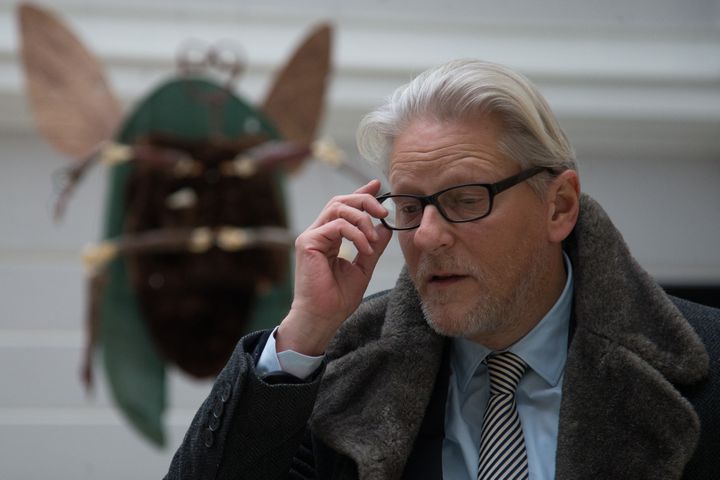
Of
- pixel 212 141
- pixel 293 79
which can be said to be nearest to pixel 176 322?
pixel 212 141

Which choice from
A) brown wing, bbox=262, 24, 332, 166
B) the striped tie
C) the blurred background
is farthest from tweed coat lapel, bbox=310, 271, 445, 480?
the blurred background

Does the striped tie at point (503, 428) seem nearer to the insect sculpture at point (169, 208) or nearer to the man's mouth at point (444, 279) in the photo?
the man's mouth at point (444, 279)

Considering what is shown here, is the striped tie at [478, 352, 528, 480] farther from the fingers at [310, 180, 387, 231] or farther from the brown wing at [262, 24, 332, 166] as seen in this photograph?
the brown wing at [262, 24, 332, 166]

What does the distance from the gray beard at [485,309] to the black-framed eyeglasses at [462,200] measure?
0.24 ft

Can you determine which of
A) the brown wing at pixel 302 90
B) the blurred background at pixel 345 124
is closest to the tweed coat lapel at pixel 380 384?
the brown wing at pixel 302 90

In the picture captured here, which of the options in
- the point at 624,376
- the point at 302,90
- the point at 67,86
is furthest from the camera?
the point at 302,90

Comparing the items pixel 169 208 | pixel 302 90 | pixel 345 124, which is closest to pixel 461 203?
pixel 169 208

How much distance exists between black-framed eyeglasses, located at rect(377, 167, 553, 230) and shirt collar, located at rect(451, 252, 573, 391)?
214 mm

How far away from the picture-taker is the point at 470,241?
67.2 inches

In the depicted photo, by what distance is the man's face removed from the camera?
1.70 meters

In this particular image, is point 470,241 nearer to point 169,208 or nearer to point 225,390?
point 225,390

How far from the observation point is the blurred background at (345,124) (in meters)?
3.76

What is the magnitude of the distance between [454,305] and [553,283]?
20 centimetres

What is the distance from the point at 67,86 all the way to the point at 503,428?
2178 mm
